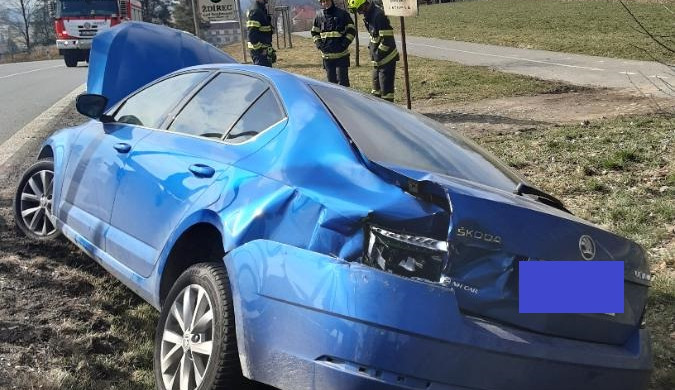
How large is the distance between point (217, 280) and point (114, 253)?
47.2 inches

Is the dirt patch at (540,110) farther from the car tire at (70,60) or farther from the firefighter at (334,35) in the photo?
the car tire at (70,60)

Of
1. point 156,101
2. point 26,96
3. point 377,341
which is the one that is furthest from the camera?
point 26,96

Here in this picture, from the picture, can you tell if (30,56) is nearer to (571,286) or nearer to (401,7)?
(401,7)

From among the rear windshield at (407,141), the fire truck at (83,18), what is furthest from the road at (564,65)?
the fire truck at (83,18)

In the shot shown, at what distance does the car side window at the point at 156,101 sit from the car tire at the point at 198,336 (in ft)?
4.14

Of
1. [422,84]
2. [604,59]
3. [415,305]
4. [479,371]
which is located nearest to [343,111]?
[415,305]

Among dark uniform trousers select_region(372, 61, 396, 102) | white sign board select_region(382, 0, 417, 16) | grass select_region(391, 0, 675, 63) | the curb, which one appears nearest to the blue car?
the curb

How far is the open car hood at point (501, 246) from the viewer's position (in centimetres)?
227

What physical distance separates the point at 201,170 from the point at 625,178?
4.59 meters

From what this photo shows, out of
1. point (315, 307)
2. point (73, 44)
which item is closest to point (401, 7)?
point (315, 307)

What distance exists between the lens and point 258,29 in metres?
11.4

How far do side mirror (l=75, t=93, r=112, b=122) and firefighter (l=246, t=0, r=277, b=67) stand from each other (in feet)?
23.7

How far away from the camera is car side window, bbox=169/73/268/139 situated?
10.8ft

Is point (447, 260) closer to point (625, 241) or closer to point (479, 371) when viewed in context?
point (479, 371)
